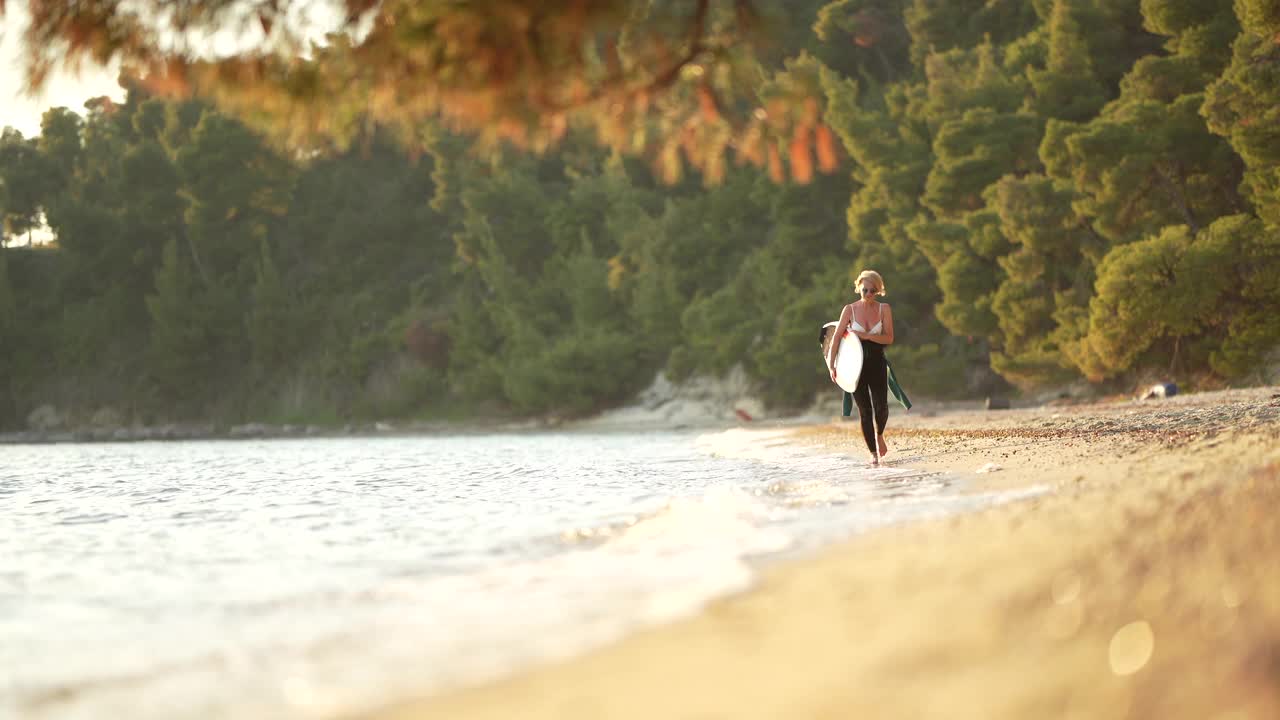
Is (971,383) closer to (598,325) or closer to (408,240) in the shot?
(598,325)

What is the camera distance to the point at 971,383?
104ft

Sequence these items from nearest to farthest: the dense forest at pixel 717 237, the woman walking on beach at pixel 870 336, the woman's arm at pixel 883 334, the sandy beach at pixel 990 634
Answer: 1. the sandy beach at pixel 990 634
2. the woman's arm at pixel 883 334
3. the woman walking on beach at pixel 870 336
4. the dense forest at pixel 717 237

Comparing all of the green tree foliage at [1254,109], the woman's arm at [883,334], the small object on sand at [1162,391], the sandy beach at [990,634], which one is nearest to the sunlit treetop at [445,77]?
the sandy beach at [990,634]

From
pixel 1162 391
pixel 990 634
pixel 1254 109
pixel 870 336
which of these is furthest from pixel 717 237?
pixel 990 634

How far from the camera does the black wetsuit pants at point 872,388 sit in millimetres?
9570

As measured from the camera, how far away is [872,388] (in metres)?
9.78

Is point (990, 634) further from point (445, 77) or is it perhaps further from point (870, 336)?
point (870, 336)

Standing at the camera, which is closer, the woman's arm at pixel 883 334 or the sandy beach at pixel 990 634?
the sandy beach at pixel 990 634

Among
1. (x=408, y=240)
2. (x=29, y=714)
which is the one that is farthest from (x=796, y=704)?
(x=408, y=240)

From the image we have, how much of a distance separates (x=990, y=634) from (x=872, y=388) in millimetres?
7132

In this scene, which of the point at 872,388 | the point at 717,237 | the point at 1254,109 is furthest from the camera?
the point at 717,237

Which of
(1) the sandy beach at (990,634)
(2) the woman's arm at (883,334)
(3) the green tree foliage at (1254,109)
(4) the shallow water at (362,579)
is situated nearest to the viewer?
(1) the sandy beach at (990,634)

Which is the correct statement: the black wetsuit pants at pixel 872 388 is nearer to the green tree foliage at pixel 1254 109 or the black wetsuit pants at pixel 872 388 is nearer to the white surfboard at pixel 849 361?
the white surfboard at pixel 849 361

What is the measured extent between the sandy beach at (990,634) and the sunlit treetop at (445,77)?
1.77 m
